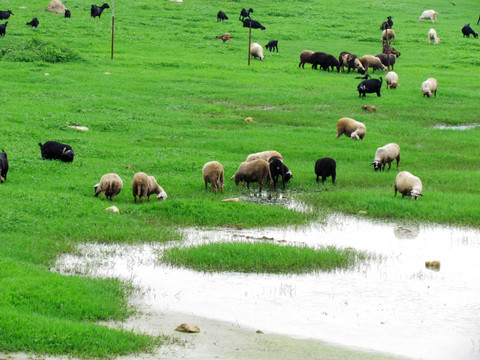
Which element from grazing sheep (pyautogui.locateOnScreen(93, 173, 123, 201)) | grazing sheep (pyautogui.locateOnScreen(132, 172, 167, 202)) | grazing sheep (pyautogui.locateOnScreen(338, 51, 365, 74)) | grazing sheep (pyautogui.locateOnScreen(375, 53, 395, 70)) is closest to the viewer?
grazing sheep (pyautogui.locateOnScreen(93, 173, 123, 201))

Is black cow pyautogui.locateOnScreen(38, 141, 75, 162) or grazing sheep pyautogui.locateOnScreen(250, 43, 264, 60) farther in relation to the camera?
grazing sheep pyautogui.locateOnScreen(250, 43, 264, 60)

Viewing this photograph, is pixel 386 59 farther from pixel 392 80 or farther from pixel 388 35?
pixel 388 35

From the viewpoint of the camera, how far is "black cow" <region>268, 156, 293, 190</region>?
1784cm

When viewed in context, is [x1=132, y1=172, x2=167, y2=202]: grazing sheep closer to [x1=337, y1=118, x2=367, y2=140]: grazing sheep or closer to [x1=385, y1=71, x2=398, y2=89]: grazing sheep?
[x1=337, y1=118, x2=367, y2=140]: grazing sheep

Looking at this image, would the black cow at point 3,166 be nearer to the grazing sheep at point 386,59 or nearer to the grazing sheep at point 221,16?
the grazing sheep at point 386,59

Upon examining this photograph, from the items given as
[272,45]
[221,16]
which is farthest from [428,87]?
[221,16]

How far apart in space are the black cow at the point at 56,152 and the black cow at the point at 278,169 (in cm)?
500

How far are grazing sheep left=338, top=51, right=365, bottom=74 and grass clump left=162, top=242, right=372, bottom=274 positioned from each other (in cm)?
2510

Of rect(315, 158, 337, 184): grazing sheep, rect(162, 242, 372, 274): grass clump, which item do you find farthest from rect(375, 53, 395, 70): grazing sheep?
rect(162, 242, 372, 274): grass clump

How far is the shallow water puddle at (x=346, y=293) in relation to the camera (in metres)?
9.86

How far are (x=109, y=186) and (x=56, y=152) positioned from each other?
3.67 m

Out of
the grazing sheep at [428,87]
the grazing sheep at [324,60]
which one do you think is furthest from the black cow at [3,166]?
the grazing sheep at [324,60]

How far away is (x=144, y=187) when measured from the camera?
51.7 feet

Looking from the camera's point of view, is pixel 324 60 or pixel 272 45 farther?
pixel 272 45
